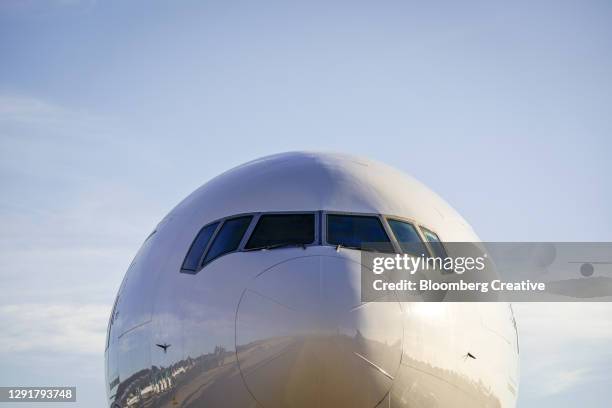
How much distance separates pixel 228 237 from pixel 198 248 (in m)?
0.47

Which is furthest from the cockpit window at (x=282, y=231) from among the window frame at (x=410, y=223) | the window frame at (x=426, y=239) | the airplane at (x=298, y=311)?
the window frame at (x=426, y=239)

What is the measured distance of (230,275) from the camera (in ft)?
32.2

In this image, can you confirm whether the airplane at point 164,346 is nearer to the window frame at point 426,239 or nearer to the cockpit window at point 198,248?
the cockpit window at point 198,248

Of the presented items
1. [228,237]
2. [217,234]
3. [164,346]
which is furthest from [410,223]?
[164,346]

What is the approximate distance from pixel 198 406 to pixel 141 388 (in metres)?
1.57

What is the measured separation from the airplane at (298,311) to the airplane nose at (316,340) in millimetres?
12

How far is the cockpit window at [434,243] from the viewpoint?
428 inches

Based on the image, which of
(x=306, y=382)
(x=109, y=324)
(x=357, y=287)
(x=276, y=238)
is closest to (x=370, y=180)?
(x=276, y=238)

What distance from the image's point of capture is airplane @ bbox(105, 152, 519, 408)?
353 inches

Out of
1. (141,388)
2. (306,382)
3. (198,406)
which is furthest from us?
(141,388)

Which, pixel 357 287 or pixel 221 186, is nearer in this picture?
pixel 357 287

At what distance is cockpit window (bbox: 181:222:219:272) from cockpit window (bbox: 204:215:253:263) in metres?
0.14

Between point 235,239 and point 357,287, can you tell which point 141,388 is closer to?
point 235,239

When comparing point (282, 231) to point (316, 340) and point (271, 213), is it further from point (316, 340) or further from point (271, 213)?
point (316, 340)
